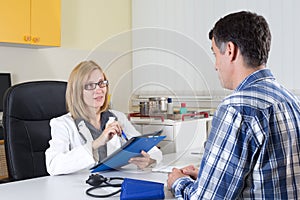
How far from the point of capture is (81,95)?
1533mm

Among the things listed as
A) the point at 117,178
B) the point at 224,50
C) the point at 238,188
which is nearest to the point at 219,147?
the point at 238,188

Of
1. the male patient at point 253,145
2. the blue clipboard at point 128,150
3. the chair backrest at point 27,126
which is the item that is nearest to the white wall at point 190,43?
the blue clipboard at point 128,150

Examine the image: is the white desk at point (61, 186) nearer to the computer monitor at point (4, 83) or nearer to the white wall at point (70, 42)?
the white wall at point (70, 42)

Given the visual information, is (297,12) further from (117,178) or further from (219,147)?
(219,147)

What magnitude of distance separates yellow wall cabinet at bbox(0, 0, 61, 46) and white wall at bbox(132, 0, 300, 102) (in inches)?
33.0

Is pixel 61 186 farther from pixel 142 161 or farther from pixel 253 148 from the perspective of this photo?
pixel 253 148

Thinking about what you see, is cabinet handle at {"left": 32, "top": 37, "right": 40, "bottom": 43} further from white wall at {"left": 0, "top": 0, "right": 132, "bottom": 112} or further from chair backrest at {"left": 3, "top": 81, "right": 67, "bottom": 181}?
chair backrest at {"left": 3, "top": 81, "right": 67, "bottom": 181}

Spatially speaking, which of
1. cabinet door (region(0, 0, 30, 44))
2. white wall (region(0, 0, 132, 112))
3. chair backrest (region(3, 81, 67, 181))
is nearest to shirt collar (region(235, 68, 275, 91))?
chair backrest (region(3, 81, 67, 181))

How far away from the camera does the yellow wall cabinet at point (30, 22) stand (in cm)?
276

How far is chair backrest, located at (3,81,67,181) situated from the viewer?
6.02 feet

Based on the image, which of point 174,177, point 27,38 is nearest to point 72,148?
point 174,177

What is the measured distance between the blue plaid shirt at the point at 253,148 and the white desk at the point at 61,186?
33cm

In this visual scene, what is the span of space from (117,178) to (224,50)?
0.65m

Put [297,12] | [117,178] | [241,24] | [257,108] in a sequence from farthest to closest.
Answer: [297,12] → [117,178] → [241,24] → [257,108]
